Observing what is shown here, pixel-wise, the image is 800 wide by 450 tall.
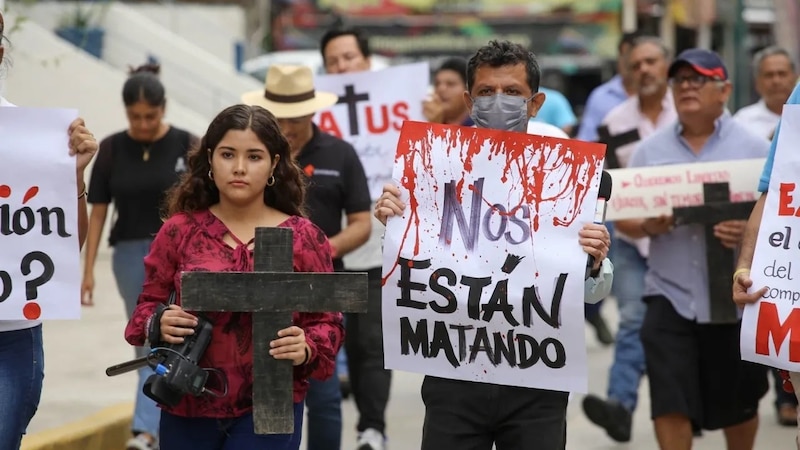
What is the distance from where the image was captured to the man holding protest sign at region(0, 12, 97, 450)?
5.06 metres

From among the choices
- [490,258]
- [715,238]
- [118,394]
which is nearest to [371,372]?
[715,238]

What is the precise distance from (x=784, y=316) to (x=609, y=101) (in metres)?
5.52

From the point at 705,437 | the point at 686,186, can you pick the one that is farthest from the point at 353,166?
the point at 705,437

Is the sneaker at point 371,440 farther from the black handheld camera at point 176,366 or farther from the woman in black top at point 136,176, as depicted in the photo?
the black handheld camera at point 176,366

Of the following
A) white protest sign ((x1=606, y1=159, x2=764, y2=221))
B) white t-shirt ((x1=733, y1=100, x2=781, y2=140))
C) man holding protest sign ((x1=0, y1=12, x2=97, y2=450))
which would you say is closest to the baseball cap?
white protest sign ((x1=606, y1=159, x2=764, y2=221))

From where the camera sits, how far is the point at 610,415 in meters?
8.54

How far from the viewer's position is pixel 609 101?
10.5 m

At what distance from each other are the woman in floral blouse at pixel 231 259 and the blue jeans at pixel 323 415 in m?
1.79

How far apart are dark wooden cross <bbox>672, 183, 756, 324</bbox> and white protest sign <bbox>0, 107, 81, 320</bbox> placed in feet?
9.68

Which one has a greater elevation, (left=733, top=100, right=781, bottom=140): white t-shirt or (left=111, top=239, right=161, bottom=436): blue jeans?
(left=733, top=100, right=781, bottom=140): white t-shirt

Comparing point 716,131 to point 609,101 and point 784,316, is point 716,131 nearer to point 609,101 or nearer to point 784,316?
point 784,316

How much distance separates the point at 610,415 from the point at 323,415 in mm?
2329

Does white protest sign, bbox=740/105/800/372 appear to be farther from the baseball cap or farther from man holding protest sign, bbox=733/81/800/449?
the baseball cap

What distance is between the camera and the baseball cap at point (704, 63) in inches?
273
